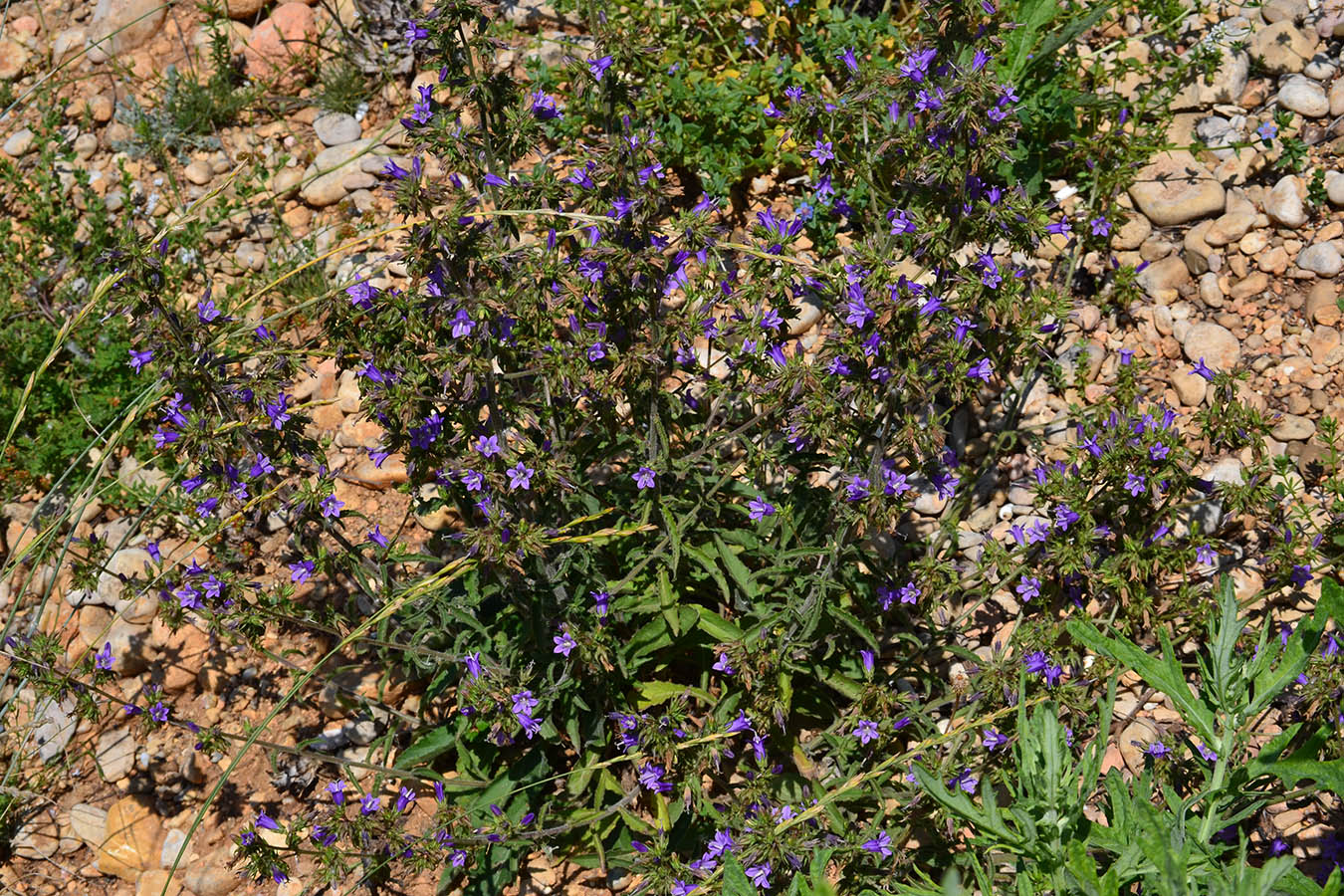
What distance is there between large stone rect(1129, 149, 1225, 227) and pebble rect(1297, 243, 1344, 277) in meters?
0.49

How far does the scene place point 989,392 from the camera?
5.85 m

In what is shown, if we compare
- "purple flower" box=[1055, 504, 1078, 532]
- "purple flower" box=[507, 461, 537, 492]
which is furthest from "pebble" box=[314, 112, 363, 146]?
"purple flower" box=[1055, 504, 1078, 532]

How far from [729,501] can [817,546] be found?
0.53 metres

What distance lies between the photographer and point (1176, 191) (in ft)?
20.0

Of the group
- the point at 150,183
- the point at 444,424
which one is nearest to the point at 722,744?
the point at 444,424

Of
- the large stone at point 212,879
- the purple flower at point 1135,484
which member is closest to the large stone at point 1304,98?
the purple flower at point 1135,484

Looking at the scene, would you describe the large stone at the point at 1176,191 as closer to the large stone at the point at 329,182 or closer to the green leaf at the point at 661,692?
the green leaf at the point at 661,692

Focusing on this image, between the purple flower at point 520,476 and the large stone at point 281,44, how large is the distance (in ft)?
15.4

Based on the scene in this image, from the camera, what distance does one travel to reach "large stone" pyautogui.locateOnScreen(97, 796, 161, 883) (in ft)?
17.4

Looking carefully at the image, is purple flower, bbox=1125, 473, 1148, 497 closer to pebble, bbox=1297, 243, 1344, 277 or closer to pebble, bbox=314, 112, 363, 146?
pebble, bbox=1297, 243, 1344, 277

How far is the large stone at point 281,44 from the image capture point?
300 inches

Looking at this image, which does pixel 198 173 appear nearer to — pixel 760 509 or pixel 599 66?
pixel 599 66

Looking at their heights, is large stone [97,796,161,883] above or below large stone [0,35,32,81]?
below

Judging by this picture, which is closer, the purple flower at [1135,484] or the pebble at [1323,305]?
the purple flower at [1135,484]
